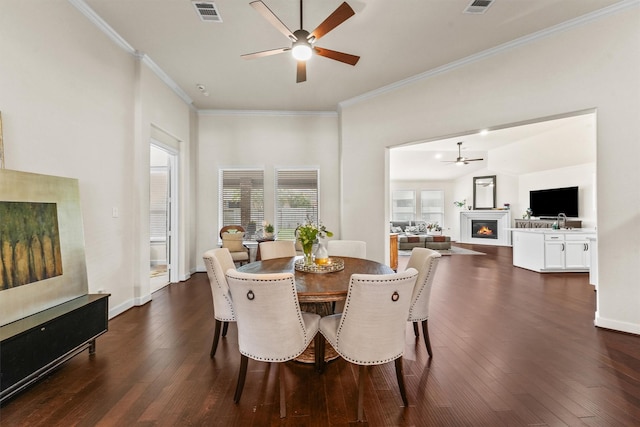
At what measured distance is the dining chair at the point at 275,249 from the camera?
3.53 metres

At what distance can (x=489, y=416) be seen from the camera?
5.83 ft

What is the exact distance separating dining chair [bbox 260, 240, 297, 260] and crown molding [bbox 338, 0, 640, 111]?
3121 mm

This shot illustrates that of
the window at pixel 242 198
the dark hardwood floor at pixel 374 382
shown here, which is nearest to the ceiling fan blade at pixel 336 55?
the dark hardwood floor at pixel 374 382

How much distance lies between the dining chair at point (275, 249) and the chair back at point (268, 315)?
170 cm

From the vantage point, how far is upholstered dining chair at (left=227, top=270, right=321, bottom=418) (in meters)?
1.68

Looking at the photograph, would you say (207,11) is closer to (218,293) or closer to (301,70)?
(301,70)

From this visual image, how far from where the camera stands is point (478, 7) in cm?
295

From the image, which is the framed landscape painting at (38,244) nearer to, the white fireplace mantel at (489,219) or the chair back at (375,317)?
the chair back at (375,317)

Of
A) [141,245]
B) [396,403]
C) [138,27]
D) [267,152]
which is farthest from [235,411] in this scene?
[267,152]

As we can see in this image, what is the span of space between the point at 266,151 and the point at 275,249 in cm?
297

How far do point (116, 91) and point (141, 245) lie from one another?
1962 mm

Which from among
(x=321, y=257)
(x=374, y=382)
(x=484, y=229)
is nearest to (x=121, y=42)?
(x=321, y=257)

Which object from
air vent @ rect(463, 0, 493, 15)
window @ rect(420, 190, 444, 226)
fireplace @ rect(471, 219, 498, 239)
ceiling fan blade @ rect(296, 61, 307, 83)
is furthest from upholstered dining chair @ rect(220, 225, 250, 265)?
fireplace @ rect(471, 219, 498, 239)

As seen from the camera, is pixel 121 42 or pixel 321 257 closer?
pixel 321 257
